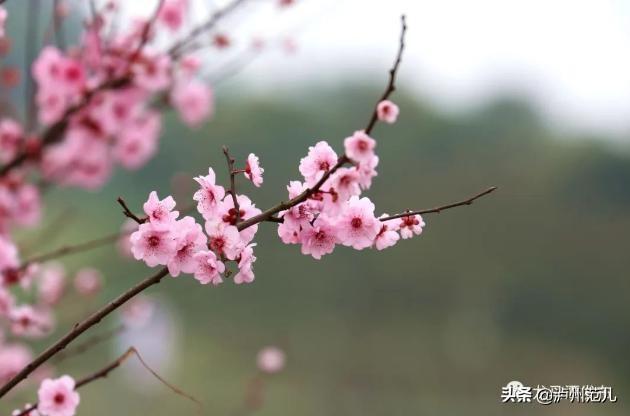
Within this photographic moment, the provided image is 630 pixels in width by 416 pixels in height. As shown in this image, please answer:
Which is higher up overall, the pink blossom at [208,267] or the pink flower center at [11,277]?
the pink flower center at [11,277]

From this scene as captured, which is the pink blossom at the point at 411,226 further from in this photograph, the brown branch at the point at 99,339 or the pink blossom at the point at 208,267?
the brown branch at the point at 99,339

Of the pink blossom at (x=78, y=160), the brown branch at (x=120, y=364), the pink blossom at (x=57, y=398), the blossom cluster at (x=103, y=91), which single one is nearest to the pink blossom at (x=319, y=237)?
the brown branch at (x=120, y=364)

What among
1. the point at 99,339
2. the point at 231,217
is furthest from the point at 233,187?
the point at 99,339

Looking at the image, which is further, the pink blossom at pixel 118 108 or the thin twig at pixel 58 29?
the pink blossom at pixel 118 108

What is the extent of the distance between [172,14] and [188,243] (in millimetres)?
1600

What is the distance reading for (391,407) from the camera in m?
12.1

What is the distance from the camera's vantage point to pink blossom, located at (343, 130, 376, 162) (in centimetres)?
81

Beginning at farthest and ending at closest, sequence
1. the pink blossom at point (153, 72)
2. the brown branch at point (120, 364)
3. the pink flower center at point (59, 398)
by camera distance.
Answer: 1. the pink blossom at point (153, 72)
2. the pink flower center at point (59, 398)
3. the brown branch at point (120, 364)

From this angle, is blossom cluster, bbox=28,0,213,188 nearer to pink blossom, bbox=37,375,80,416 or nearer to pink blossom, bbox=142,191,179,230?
pink blossom, bbox=37,375,80,416

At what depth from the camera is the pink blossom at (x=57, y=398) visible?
1.10 meters

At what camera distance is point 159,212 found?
925mm

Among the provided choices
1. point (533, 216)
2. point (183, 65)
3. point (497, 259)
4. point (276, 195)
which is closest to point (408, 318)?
point (497, 259)

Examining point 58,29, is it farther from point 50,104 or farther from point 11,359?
point 11,359

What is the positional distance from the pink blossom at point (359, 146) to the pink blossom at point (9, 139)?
5.33 feet
